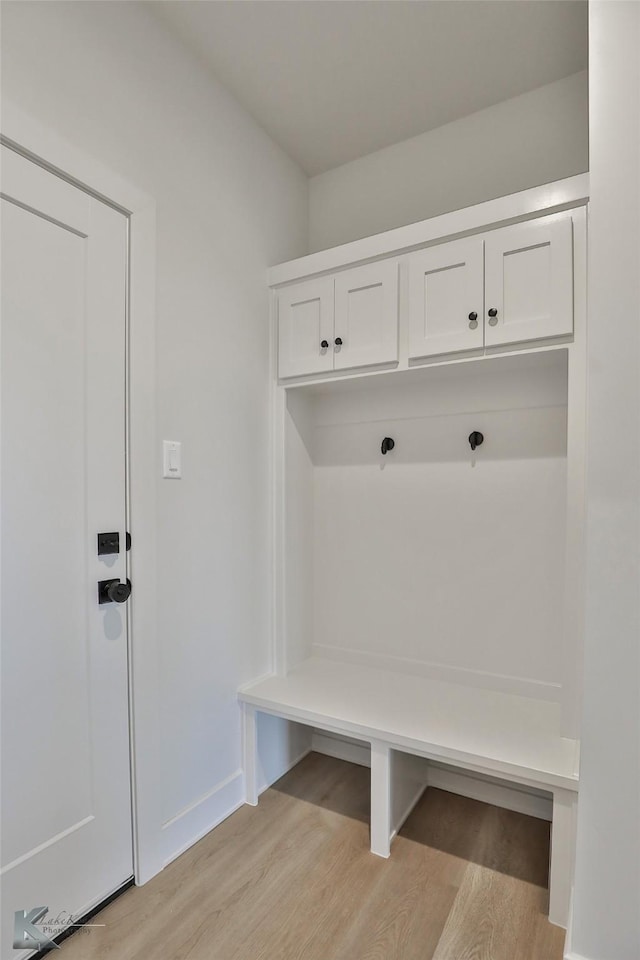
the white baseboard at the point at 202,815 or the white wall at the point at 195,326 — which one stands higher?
the white wall at the point at 195,326

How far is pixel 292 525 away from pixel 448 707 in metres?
0.94

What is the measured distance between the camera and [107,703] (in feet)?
4.76

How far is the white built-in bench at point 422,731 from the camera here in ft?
4.56

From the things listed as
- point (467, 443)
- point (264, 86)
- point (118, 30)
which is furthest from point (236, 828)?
point (264, 86)

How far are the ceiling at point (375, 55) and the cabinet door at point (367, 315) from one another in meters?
0.68

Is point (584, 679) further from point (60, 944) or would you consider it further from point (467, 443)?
point (60, 944)

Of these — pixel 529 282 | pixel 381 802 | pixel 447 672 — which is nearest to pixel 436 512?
pixel 447 672

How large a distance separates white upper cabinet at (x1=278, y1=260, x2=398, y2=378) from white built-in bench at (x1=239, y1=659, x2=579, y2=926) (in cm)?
126

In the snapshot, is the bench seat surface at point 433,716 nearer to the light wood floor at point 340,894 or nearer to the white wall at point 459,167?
the light wood floor at point 340,894

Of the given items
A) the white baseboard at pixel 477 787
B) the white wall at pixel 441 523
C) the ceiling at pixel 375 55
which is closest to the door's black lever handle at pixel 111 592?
the white wall at pixel 441 523

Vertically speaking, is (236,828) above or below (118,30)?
below

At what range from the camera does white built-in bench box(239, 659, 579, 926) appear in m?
1.39

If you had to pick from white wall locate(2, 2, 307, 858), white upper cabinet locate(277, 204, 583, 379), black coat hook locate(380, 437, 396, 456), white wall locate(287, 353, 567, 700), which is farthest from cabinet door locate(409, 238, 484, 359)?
white wall locate(2, 2, 307, 858)

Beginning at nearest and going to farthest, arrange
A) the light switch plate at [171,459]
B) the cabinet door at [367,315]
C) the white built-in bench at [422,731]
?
the white built-in bench at [422,731]
the light switch plate at [171,459]
the cabinet door at [367,315]
